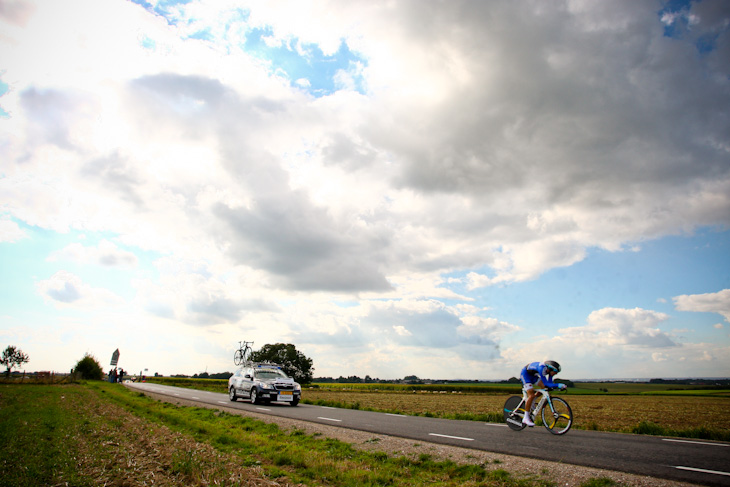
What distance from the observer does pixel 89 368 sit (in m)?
68.2

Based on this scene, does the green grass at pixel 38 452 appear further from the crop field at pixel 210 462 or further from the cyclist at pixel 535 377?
the cyclist at pixel 535 377

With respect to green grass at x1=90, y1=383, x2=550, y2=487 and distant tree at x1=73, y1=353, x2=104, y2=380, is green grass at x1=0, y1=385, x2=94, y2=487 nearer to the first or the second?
green grass at x1=90, y1=383, x2=550, y2=487

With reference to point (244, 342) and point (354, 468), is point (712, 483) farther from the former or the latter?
point (244, 342)

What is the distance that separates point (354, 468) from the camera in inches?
278

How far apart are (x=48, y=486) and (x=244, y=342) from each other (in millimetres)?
37371

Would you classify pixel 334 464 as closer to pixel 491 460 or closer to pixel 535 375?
pixel 491 460

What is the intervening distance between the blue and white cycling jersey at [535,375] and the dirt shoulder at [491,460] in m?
3.18

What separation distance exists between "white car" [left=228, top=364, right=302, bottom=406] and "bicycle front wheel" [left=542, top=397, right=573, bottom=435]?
14.5 meters

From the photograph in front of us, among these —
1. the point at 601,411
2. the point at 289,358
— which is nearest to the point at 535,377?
the point at 601,411

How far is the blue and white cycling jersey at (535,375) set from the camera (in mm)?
10391

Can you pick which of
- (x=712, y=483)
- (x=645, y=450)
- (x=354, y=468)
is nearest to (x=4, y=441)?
(x=354, y=468)

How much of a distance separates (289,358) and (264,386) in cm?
7922

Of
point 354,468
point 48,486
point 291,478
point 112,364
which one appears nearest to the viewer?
point 48,486

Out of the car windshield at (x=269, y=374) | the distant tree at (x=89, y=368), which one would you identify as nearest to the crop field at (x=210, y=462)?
the car windshield at (x=269, y=374)
